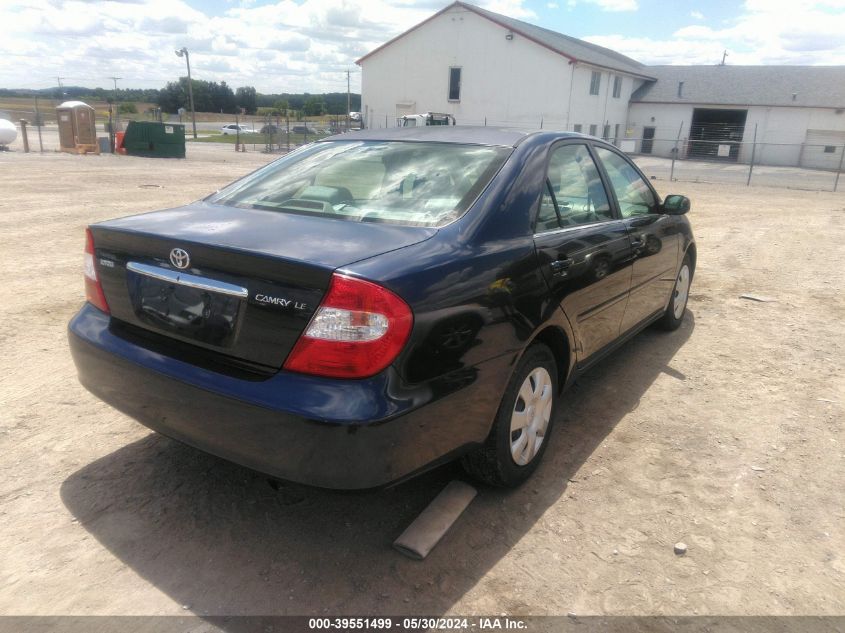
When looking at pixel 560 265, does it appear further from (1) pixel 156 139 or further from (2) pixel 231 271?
(1) pixel 156 139

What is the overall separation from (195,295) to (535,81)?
39138mm

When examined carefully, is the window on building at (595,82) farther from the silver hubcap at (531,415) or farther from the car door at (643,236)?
the silver hubcap at (531,415)

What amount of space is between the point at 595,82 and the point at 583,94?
7.58 ft

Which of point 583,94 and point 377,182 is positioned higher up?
point 583,94

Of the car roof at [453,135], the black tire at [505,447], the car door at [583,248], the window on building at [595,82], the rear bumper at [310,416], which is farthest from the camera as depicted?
the window on building at [595,82]

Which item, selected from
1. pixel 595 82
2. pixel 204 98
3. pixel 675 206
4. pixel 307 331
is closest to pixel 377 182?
pixel 307 331

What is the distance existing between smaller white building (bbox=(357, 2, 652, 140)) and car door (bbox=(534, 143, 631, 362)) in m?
34.9

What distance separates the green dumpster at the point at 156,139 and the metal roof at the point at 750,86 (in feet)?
113

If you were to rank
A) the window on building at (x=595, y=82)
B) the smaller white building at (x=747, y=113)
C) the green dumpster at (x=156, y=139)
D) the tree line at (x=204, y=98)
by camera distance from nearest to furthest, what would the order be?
the green dumpster at (x=156, y=139), the window on building at (x=595, y=82), the smaller white building at (x=747, y=113), the tree line at (x=204, y=98)

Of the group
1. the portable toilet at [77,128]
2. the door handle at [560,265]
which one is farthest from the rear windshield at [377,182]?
the portable toilet at [77,128]

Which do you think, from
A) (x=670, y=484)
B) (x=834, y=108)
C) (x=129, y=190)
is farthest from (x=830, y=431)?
(x=834, y=108)

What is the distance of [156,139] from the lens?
26.0 meters

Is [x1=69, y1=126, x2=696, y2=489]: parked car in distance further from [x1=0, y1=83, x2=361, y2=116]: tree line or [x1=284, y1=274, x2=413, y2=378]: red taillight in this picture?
[x1=0, y1=83, x2=361, y2=116]: tree line

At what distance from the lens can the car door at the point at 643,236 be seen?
4.07 meters
